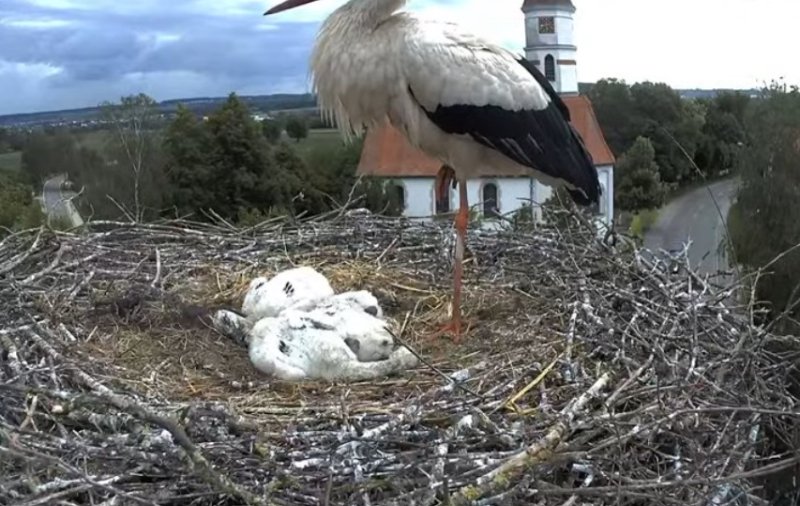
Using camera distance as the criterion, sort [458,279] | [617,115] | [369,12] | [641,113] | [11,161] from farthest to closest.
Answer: [617,115] < [641,113] < [11,161] < [458,279] < [369,12]

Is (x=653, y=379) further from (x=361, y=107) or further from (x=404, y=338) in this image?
(x=361, y=107)

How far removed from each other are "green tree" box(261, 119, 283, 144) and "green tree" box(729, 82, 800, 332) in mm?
8226

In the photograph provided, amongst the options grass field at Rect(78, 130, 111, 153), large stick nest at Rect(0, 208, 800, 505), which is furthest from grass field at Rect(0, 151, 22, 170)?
large stick nest at Rect(0, 208, 800, 505)

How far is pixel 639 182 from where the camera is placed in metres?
21.8

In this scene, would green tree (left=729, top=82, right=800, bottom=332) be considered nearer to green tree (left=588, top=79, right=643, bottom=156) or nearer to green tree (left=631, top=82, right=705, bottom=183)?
green tree (left=631, top=82, right=705, bottom=183)

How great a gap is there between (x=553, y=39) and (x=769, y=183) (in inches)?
431

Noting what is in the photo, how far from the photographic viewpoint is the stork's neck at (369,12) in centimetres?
309

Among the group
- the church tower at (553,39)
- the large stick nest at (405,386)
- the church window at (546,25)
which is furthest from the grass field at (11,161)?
the church window at (546,25)

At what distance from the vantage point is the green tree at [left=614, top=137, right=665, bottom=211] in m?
21.4

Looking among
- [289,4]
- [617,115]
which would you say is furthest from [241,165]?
[617,115]

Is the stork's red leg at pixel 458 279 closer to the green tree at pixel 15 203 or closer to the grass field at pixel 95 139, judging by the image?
the green tree at pixel 15 203

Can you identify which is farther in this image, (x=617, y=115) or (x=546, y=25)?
(x=617, y=115)

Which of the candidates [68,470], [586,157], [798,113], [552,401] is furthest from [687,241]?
[798,113]

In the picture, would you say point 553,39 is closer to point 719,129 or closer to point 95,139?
point 719,129
